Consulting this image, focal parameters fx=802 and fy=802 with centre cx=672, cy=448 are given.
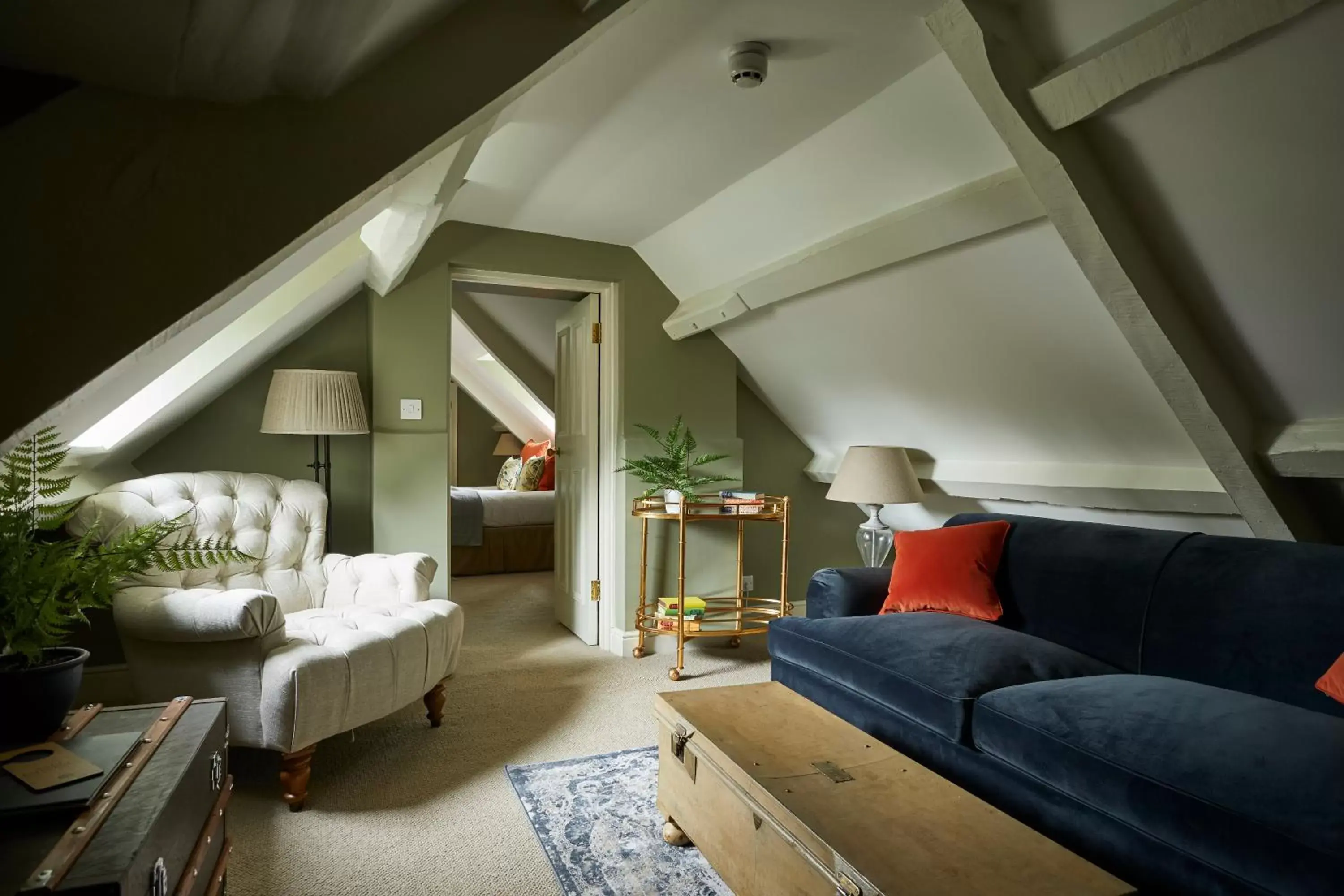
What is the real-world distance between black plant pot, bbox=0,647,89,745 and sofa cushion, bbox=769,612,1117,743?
191 centimetres

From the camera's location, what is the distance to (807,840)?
1470 mm

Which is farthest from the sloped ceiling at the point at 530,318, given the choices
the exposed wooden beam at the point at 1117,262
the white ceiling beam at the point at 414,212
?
the exposed wooden beam at the point at 1117,262

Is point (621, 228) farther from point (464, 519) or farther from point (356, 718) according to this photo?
point (464, 519)

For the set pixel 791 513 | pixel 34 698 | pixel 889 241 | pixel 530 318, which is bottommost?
pixel 34 698

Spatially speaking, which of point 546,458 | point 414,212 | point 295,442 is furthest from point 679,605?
point 546,458

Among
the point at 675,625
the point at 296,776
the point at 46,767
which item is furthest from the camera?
the point at 675,625

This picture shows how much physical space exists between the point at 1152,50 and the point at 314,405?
9.49 feet

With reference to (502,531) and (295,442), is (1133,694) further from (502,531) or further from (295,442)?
(502,531)

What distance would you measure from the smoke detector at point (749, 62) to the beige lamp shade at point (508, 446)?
6235mm

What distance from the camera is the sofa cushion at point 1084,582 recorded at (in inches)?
92.7

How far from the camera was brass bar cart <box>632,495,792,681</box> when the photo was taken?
370 cm

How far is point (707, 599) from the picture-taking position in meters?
4.14

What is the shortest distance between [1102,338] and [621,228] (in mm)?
2157

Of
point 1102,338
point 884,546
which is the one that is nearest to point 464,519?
point 884,546
